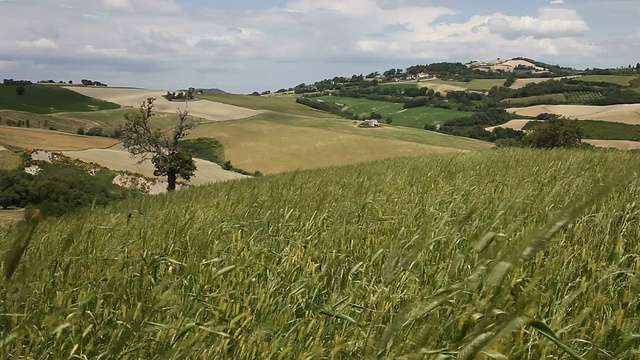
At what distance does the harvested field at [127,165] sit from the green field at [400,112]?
6953cm

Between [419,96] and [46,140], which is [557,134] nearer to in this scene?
[46,140]

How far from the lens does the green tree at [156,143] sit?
113 feet

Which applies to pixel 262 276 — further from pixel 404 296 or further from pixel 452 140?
pixel 452 140

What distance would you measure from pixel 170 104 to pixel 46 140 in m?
48.3

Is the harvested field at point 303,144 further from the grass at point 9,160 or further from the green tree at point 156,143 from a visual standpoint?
the green tree at point 156,143

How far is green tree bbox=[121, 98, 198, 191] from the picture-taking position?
3453 cm

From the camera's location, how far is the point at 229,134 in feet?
288

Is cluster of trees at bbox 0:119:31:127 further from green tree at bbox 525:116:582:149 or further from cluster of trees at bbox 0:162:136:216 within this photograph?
green tree at bbox 525:116:582:149

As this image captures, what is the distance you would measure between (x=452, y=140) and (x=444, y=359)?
9720 centimetres

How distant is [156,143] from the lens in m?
35.6

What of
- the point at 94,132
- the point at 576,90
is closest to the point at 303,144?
the point at 94,132

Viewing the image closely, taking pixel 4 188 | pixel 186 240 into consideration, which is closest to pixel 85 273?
pixel 186 240

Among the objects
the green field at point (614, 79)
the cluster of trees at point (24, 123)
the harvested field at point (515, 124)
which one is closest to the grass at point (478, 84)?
the green field at point (614, 79)

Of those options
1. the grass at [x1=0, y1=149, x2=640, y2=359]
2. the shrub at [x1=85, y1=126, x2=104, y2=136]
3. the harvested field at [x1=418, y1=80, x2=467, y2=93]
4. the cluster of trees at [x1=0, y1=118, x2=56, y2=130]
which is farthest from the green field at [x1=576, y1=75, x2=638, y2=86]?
the grass at [x1=0, y1=149, x2=640, y2=359]
